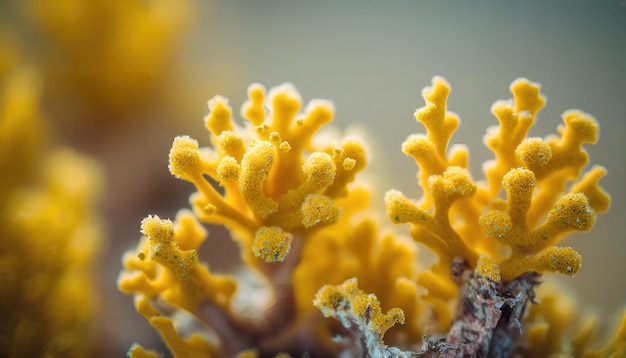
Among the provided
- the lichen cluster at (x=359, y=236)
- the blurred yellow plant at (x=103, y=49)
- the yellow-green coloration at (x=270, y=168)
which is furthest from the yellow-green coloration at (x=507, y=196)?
the blurred yellow plant at (x=103, y=49)

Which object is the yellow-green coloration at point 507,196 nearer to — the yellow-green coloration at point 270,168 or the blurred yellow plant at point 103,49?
the yellow-green coloration at point 270,168

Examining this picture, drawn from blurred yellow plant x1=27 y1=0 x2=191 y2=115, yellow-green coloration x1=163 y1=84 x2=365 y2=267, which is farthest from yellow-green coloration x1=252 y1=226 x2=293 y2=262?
blurred yellow plant x1=27 y1=0 x2=191 y2=115

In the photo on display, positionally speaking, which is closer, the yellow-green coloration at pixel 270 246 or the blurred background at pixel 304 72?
the yellow-green coloration at pixel 270 246

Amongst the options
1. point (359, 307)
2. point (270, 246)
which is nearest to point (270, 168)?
point (270, 246)

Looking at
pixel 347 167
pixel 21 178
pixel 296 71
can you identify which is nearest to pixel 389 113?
pixel 296 71

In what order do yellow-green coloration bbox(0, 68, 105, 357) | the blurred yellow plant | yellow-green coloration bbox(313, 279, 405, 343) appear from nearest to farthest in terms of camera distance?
yellow-green coloration bbox(313, 279, 405, 343)
yellow-green coloration bbox(0, 68, 105, 357)
the blurred yellow plant

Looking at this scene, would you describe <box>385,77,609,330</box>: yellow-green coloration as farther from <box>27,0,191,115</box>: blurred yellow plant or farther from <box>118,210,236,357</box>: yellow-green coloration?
<box>27,0,191,115</box>: blurred yellow plant
